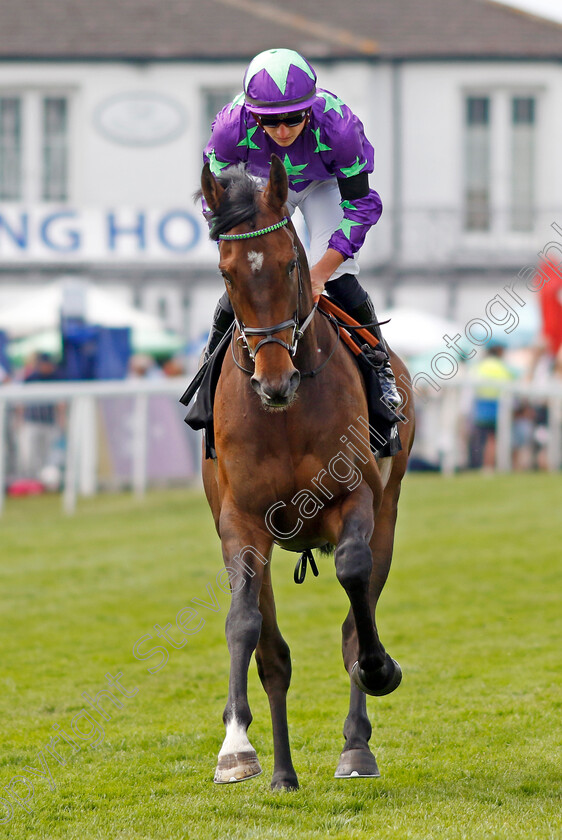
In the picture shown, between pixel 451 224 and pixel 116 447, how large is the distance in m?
13.3

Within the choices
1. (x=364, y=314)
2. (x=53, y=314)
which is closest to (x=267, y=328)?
(x=364, y=314)

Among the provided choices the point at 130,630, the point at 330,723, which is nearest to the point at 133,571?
the point at 130,630

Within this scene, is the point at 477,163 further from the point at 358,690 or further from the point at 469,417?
the point at 358,690

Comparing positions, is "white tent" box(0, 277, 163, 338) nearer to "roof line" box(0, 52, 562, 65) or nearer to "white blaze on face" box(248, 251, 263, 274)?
"roof line" box(0, 52, 562, 65)

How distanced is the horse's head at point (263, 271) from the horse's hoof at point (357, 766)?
1.69 meters

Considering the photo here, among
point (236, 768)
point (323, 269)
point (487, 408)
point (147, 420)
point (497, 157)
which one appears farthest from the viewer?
point (497, 157)

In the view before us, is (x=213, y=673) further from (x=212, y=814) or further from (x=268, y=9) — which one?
(x=268, y=9)

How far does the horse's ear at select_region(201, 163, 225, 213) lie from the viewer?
4750 millimetres

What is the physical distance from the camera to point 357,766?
5.40 m

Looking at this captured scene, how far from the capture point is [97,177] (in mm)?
26922

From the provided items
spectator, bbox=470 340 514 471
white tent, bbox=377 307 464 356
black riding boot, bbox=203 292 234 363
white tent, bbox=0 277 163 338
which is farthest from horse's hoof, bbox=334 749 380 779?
white tent, bbox=0 277 163 338

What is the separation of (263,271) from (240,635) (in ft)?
4.46

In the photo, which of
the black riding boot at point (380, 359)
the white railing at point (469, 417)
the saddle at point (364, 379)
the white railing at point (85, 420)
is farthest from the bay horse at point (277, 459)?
the white railing at point (469, 417)

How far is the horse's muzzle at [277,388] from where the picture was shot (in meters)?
4.58
